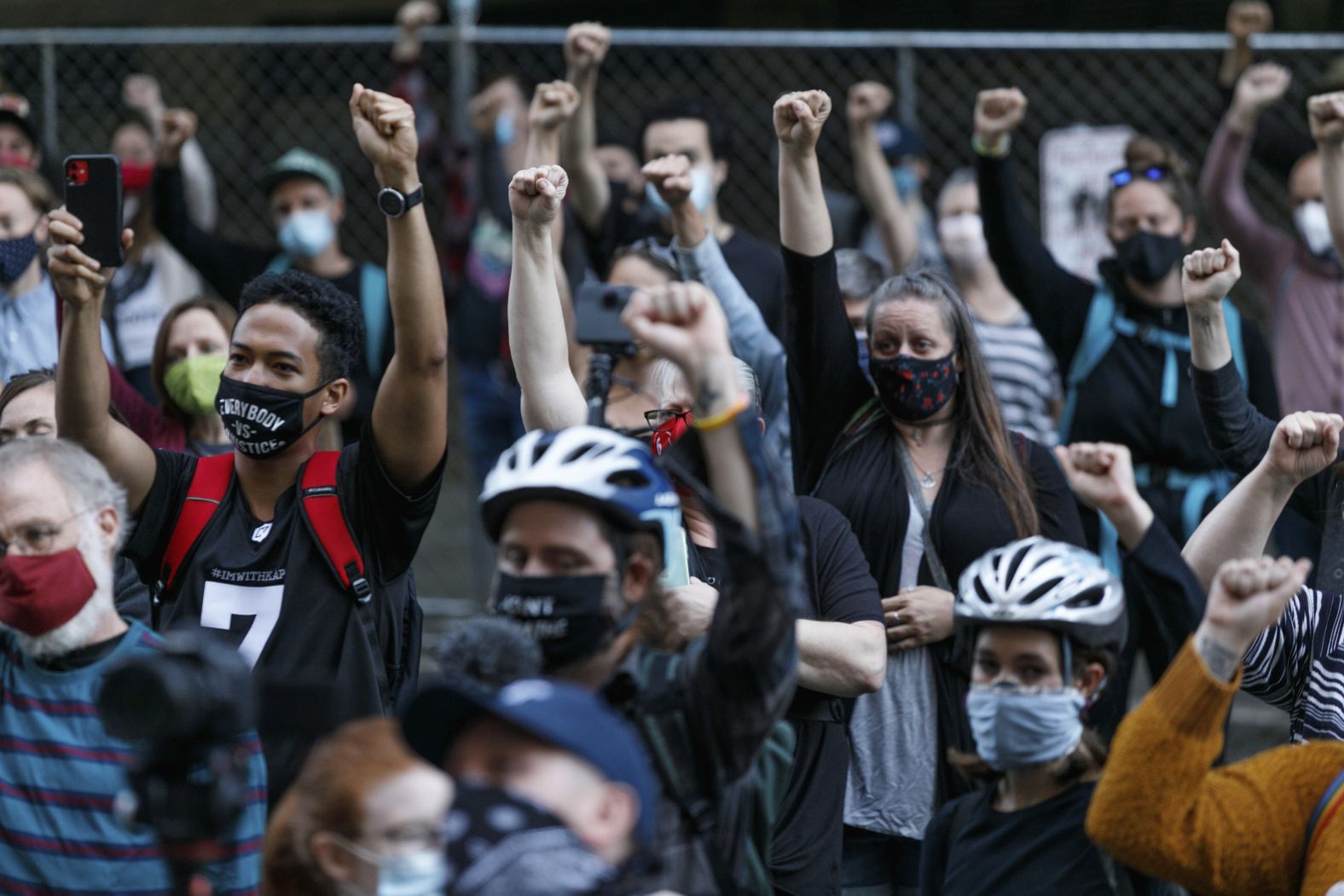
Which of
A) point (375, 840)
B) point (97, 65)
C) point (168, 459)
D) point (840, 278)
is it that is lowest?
point (375, 840)

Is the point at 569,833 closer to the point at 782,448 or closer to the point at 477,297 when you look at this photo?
the point at 782,448

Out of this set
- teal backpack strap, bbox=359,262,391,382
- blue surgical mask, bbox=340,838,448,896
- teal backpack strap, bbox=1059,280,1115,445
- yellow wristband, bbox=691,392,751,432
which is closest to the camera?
blue surgical mask, bbox=340,838,448,896

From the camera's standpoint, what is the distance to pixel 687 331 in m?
2.83

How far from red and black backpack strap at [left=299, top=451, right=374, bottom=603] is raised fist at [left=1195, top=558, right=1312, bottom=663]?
1.87 meters

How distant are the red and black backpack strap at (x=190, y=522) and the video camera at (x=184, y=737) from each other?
1632 millimetres

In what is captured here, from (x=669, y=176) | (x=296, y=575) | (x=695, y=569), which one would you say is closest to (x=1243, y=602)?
(x=695, y=569)

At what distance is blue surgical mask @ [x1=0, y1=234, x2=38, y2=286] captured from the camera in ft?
19.2

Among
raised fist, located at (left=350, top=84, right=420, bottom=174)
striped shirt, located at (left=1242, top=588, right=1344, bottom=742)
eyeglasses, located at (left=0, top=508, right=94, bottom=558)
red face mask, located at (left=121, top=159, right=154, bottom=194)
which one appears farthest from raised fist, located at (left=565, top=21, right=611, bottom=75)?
striped shirt, located at (left=1242, top=588, right=1344, bottom=742)

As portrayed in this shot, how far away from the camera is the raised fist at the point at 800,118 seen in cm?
469

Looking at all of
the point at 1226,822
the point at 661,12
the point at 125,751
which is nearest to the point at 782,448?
the point at 1226,822

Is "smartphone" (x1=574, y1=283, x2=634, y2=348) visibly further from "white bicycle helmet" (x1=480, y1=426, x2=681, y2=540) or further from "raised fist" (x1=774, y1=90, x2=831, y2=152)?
"white bicycle helmet" (x1=480, y1=426, x2=681, y2=540)

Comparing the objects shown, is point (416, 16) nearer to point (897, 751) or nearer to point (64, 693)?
point (897, 751)

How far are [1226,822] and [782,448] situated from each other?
1.01 metres

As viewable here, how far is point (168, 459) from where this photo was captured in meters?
4.13
